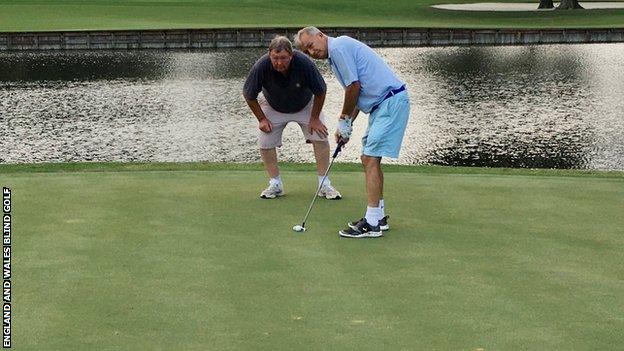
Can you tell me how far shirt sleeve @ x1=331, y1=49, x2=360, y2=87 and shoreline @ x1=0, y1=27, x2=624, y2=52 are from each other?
45762mm

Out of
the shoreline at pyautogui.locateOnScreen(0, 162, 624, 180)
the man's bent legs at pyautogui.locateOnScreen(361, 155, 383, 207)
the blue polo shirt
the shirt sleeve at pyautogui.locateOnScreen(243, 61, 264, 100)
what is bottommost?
the shoreline at pyautogui.locateOnScreen(0, 162, 624, 180)

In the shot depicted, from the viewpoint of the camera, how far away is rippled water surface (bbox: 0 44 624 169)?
26.4 m

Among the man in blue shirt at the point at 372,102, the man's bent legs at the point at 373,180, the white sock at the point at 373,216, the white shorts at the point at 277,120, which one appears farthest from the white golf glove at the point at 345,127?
the white shorts at the point at 277,120

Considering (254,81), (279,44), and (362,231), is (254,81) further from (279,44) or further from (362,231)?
(362,231)

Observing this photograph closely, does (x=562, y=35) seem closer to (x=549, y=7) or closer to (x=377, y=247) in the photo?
(x=549, y=7)

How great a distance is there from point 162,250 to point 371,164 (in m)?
1.92

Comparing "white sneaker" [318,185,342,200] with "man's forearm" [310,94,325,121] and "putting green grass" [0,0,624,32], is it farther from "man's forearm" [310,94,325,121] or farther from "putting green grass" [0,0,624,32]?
"putting green grass" [0,0,624,32]

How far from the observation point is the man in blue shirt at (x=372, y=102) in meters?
9.27

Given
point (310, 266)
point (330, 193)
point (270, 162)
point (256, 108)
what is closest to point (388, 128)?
point (330, 193)

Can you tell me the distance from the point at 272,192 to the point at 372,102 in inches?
68.0

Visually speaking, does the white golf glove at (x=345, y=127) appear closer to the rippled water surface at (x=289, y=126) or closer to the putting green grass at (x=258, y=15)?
the rippled water surface at (x=289, y=126)

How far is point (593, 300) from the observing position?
7137 millimetres

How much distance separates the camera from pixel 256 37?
184ft

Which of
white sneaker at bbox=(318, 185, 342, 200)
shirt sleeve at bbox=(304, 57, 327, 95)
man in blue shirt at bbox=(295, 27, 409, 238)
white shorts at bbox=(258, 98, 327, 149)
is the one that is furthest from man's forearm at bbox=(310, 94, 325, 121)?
man in blue shirt at bbox=(295, 27, 409, 238)
